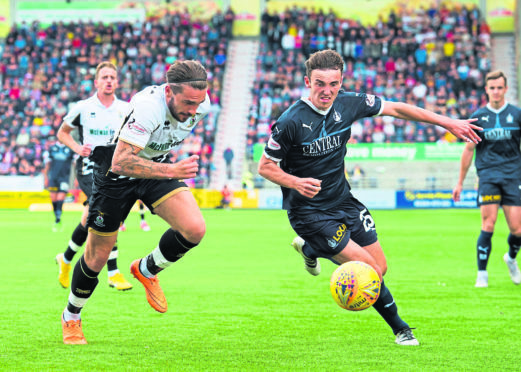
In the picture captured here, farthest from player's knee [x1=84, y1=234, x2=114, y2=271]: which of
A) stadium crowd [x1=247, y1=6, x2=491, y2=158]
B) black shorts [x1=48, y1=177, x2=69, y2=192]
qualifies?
stadium crowd [x1=247, y1=6, x2=491, y2=158]

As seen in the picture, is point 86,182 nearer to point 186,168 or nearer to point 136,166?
point 136,166

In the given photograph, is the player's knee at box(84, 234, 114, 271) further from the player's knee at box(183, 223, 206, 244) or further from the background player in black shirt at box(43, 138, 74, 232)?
the background player in black shirt at box(43, 138, 74, 232)

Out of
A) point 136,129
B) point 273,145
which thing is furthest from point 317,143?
point 136,129

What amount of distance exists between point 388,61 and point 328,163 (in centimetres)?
3332

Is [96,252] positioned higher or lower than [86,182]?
higher

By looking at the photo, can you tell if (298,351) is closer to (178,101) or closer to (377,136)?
(178,101)

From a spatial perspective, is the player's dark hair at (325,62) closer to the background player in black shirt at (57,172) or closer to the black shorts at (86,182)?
the black shorts at (86,182)

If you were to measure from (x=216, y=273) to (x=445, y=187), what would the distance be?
69.7ft

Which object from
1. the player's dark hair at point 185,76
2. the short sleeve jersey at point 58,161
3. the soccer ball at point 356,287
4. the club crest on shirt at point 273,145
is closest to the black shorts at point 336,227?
the soccer ball at point 356,287

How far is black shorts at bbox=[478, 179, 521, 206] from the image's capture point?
9250 millimetres

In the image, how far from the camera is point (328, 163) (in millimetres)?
6309

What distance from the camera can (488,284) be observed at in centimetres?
971

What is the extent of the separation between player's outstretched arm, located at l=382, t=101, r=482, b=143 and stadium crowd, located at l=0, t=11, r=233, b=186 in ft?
89.5

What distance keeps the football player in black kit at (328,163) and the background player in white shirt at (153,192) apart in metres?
0.74
